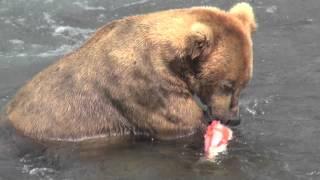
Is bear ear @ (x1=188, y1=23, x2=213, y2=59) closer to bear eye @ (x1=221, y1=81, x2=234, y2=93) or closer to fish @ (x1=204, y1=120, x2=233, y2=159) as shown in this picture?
bear eye @ (x1=221, y1=81, x2=234, y2=93)

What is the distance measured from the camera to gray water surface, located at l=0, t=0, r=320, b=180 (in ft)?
22.9

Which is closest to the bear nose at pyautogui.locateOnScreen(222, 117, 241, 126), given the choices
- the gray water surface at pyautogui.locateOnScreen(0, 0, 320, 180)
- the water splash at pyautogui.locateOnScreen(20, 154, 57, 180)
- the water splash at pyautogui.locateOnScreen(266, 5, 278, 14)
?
the gray water surface at pyautogui.locateOnScreen(0, 0, 320, 180)

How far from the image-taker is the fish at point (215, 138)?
7223 mm

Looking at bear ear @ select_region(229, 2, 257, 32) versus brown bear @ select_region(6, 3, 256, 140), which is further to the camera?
bear ear @ select_region(229, 2, 257, 32)

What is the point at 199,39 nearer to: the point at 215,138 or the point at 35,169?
the point at 215,138

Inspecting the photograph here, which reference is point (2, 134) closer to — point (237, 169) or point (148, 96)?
point (148, 96)

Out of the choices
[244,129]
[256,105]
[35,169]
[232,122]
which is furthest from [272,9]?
[35,169]

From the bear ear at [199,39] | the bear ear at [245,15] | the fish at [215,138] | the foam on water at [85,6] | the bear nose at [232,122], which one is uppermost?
the foam on water at [85,6]

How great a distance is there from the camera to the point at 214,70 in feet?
23.1

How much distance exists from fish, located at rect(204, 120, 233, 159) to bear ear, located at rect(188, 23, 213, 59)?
707mm

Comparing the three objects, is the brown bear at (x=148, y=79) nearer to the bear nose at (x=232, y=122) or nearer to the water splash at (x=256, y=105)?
the bear nose at (x=232, y=122)

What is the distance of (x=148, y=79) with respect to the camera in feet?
23.5

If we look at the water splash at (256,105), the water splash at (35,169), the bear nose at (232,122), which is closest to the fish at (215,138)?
the bear nose at (232,122)

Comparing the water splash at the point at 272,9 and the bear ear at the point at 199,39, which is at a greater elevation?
the water splash at the point at 272,9
